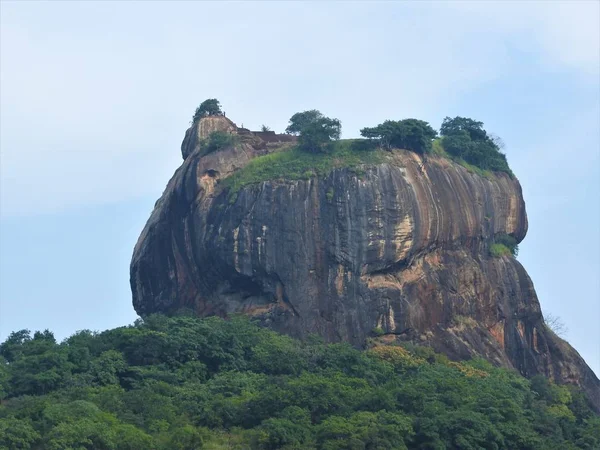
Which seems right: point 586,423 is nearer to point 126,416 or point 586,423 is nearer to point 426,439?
point 426,439

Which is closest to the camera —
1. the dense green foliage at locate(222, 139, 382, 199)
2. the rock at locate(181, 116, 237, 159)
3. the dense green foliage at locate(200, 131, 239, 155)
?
the dense green foliage at locate(222, 139, 382, 199)

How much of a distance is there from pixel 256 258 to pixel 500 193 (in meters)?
10.2

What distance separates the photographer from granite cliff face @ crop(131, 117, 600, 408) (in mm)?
55875

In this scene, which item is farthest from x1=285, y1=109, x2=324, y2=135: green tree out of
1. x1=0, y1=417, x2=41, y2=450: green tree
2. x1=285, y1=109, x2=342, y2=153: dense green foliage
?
x1=0, y1=417, x2=41, y2=450: green tree

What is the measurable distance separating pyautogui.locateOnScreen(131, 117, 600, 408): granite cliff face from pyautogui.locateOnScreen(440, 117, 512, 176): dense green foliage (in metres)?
1.29

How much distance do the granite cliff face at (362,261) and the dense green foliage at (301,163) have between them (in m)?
0.35

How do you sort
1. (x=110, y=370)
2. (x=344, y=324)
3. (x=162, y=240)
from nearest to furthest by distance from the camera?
(x=110, y=370), (x=344, y=324), (x=162, y=240)

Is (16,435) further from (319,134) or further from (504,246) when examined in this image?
(504,246)

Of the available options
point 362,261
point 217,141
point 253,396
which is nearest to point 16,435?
point 253,396

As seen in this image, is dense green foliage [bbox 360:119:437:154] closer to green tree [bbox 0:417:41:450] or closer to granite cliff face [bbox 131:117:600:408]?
granite cliff face [bbox 131:117:600:408]

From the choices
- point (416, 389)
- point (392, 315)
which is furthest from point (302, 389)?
point (392, 315)

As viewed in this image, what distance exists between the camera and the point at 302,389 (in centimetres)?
4891

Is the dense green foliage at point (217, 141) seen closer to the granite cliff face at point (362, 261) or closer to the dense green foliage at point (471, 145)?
the granite cliff face at point (362, 261)

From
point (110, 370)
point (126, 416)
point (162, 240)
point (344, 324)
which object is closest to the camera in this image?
point (126, 416)
